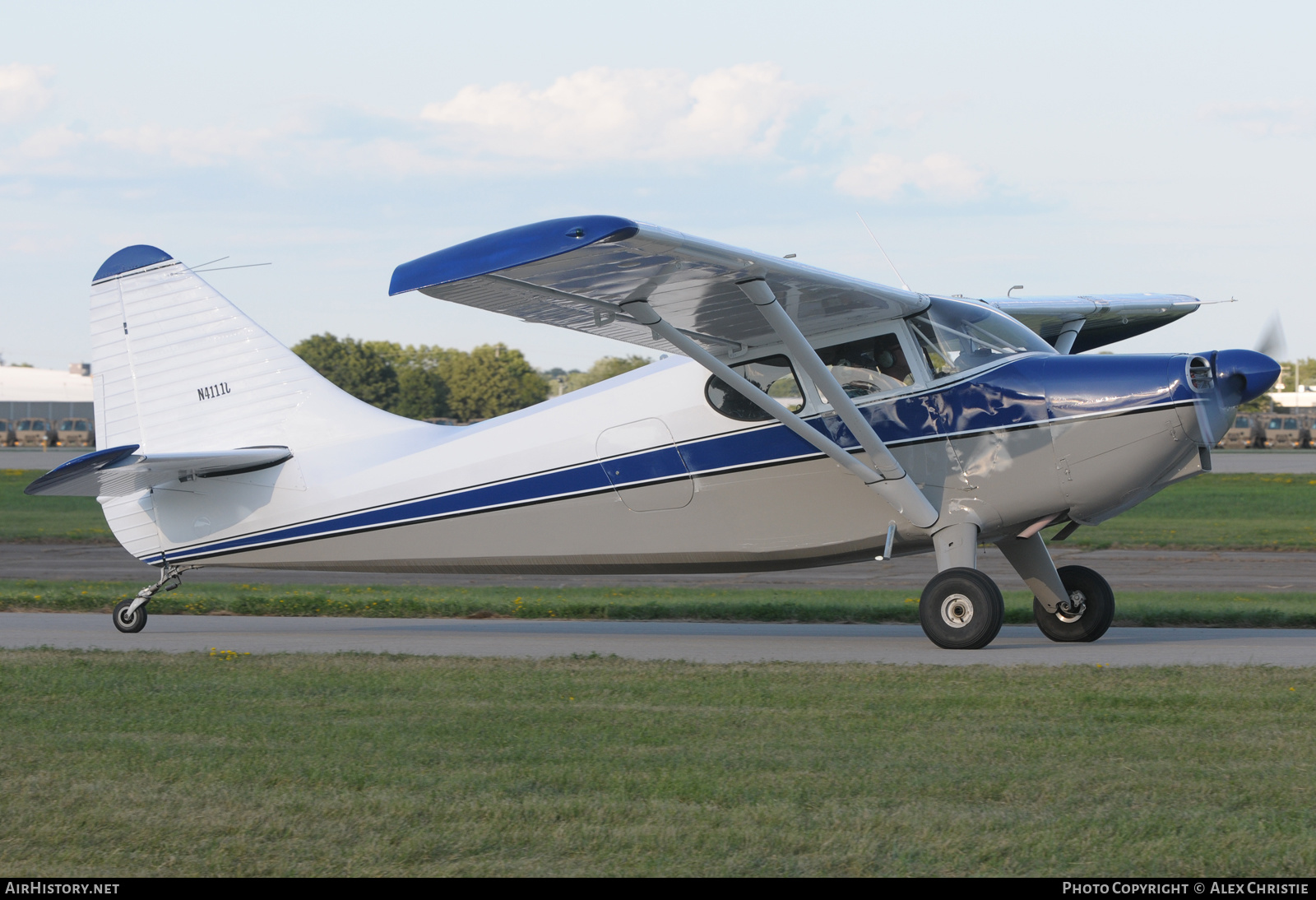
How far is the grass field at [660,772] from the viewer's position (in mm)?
4234

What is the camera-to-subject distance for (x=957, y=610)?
9.59 meters

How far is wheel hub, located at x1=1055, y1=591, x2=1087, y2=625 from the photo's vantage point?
10539 millimetres

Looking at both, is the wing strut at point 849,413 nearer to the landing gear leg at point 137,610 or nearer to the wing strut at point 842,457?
the wing strut at point 842,457

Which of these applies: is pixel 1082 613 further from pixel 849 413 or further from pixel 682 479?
pixel 682 479

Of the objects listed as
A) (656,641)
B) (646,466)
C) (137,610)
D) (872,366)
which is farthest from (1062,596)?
(137,610)

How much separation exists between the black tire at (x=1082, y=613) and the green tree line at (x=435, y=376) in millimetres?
94690

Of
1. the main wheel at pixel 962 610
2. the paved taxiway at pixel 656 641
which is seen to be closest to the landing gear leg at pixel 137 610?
the paved taxiway at pixel 656 641

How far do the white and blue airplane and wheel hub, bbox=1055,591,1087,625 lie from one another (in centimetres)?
2

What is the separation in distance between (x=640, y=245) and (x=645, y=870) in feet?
14.9

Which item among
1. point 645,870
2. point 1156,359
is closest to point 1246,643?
point 1156,359

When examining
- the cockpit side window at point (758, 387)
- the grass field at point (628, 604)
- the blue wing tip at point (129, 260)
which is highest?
the blue wing tip at point (129, 260)

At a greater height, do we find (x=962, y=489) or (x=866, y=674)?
(x=962, y=489)

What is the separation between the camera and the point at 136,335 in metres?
11.7
